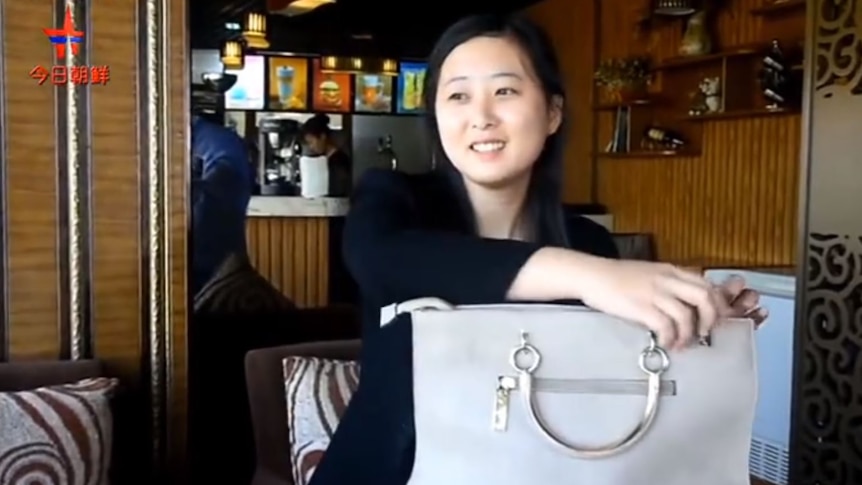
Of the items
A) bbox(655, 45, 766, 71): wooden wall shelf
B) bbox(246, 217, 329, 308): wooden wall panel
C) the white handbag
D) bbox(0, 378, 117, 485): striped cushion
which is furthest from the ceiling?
the white handbag

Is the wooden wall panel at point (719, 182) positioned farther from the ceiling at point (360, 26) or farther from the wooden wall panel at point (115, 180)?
the wooden wall panel at point (115, 180)

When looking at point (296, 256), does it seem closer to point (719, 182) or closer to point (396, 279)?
point (396, 279)

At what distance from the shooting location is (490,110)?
2.61 ft

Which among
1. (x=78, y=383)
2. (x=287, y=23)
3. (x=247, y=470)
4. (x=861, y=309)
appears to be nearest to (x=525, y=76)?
(x=78, y=383)

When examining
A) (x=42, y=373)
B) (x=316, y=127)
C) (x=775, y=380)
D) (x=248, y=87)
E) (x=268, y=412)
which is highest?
(x=248, y=87)

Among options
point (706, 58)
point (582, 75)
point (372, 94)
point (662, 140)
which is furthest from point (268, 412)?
point (582, 75)

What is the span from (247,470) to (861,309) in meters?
1.74

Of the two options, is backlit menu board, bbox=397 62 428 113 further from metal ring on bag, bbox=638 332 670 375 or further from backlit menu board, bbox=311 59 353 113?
metal ring on bag, bbox=638 332 670 375

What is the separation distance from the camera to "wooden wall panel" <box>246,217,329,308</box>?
289cm

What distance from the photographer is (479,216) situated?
0.87 metres

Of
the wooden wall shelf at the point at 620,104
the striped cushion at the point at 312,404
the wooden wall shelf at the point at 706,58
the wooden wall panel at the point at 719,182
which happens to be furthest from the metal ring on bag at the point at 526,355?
the wooden wall shelf at the point at 620,104

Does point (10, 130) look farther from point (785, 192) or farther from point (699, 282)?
point (785, 192)

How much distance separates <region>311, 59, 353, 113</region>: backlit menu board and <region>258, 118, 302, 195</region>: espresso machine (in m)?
0.65

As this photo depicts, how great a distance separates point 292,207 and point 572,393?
241 cm
